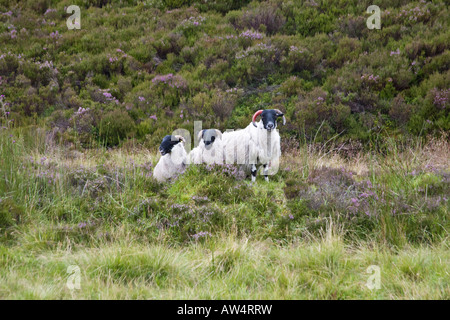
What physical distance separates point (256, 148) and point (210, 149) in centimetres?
94

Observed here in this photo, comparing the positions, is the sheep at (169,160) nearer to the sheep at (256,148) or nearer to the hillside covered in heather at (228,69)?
the sheep at (256,148)

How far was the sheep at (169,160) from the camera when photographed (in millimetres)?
7816

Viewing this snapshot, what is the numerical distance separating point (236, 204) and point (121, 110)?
7.28 metres

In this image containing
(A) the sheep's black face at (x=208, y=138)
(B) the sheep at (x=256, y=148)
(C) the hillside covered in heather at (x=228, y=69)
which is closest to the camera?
(B) the sheep at (x=256, y=148)

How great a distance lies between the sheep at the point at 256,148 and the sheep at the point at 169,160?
1.00m

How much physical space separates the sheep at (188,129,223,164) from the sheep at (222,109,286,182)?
196 millimetres

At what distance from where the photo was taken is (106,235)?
565 cm

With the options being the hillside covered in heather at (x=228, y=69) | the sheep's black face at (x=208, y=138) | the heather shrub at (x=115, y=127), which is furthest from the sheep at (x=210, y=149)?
the heather shrub at (x=115, y=127)

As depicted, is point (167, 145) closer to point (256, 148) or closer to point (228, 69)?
point (256, 148)

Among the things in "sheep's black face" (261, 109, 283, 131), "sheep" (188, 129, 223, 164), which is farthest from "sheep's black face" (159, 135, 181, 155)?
"sheep's black face" (261, 109, 283, 131)

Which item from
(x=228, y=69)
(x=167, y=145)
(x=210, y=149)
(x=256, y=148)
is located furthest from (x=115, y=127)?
(x=256, y=148)

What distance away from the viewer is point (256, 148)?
26.1 feet
